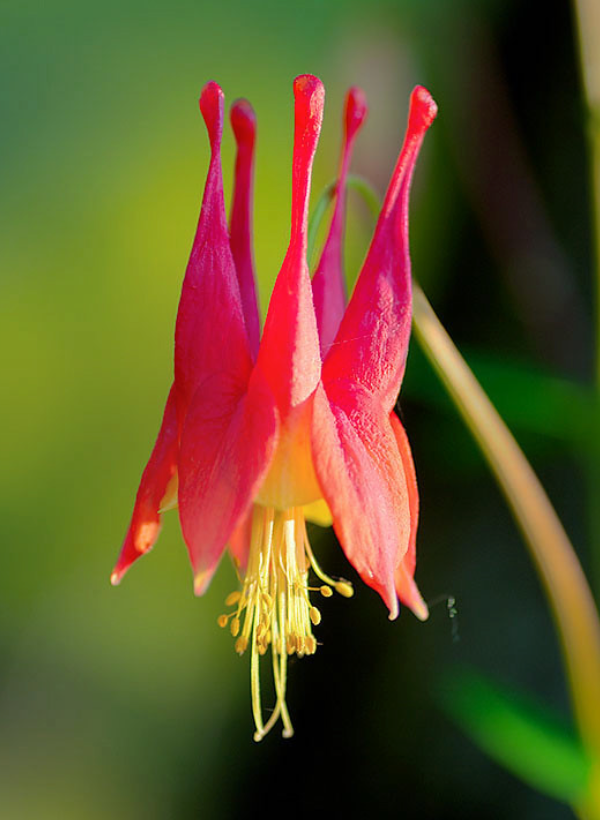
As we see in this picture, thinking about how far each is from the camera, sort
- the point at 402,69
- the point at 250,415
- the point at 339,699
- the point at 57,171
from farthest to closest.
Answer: the point at 402,69
the point at 339,699
the point at 57,171
the point at 250,415

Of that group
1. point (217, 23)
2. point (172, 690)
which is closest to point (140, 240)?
point (217, 23)

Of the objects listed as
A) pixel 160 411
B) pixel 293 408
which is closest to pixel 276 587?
pixel 293 408

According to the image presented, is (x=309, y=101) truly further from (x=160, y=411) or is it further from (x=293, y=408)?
(x=160, y=411)

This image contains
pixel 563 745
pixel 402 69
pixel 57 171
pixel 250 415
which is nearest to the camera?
pixel 250 415

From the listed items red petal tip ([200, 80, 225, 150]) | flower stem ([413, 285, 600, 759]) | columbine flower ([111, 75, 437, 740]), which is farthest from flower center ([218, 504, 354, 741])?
red petal tip ([200, 80, 225, 150])

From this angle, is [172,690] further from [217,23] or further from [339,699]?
[217,23]

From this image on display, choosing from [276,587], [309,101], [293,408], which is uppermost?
[309,101]

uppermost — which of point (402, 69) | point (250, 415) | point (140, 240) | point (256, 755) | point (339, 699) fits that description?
point (402, 69)
